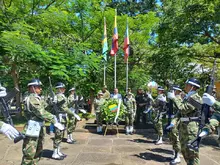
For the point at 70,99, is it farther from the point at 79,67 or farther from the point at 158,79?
the point at 158,79

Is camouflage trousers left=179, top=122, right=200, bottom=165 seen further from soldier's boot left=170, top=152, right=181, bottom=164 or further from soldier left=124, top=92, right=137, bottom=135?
soldier left=124, top=92, right=137, bottom=135

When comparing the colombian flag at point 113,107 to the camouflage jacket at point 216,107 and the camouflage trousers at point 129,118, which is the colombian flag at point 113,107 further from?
the camouflage jacket at point 216,107

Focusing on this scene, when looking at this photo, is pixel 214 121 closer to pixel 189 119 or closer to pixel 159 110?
pixel 189 119

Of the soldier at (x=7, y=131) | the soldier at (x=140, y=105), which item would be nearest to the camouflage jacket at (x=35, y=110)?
the soldier at (x=7, y=131)

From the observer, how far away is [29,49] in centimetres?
1007

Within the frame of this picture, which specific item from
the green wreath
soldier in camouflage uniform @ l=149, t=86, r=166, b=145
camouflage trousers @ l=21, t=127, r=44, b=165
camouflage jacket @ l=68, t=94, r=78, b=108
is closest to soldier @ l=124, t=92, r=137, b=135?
the green wreath

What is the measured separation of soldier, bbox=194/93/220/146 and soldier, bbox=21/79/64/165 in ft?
9.48

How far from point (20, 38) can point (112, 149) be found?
6.17 metres

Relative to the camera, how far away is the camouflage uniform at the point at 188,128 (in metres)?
4.15

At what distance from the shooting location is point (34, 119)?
15.1 ft

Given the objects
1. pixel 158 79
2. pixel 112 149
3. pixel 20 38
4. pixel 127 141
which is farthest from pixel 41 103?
pixel 158 79

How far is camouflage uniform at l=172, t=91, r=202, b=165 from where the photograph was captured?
415 cm

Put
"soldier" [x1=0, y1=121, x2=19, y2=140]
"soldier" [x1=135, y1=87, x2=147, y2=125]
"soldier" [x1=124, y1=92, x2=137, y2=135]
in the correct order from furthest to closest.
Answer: "soldier" [x1=135, y1=87, x2=147, y2=125]
"soldier" [x1=124, y1=92, x2=137, y2=135]
"soldier" [x1=0, y1=121, x2=19, y2=140]

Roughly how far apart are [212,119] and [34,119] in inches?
132
